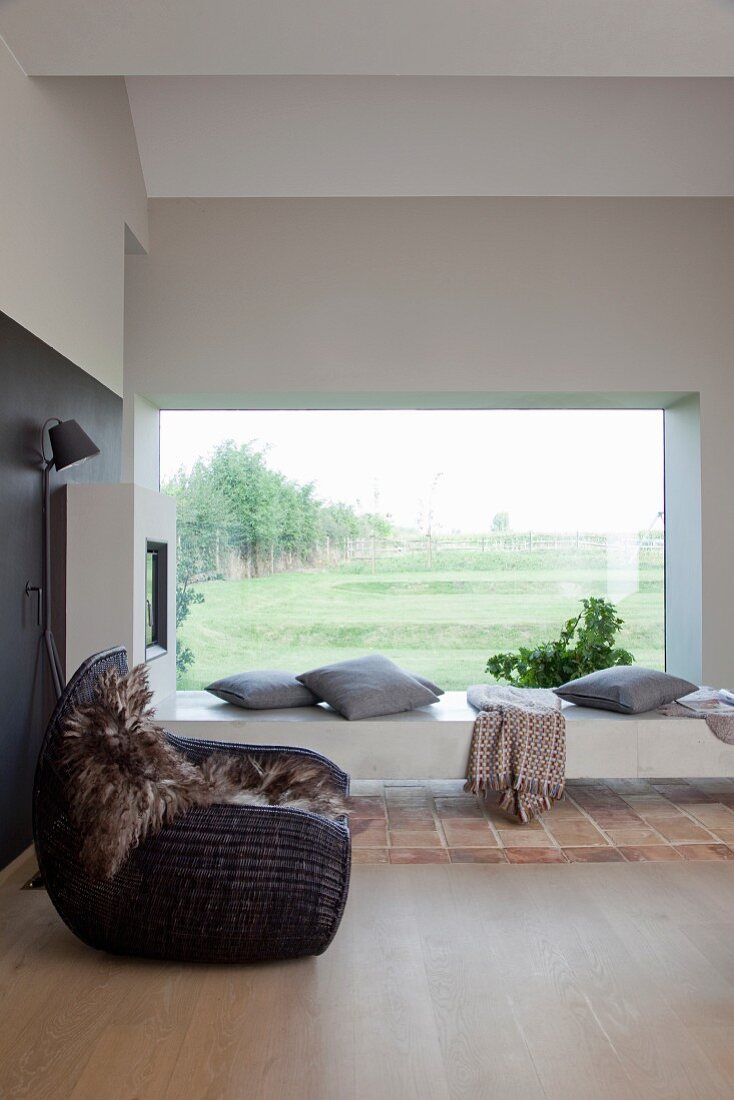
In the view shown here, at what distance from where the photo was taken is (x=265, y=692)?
14.9 ft

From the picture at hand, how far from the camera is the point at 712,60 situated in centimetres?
358

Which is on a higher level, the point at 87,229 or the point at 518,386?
the point at 87,229

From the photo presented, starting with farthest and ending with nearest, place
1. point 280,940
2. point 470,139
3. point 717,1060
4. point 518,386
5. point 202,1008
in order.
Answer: point 518,386, point 470,139, point 280,940, point 202,1008, point 717,1060

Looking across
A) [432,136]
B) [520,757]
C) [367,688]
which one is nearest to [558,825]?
[520,757]

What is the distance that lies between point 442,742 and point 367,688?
0.41 m

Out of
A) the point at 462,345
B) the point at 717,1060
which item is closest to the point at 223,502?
the point at 462,345

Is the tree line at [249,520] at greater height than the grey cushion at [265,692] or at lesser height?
greater

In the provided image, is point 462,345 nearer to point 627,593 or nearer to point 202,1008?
point 627,593

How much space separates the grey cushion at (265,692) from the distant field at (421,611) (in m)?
1.37

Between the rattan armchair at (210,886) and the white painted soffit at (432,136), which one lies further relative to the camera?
the white painted soffit at (432,136)

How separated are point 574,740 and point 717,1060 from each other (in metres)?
2.21

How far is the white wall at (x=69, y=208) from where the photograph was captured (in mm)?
3590

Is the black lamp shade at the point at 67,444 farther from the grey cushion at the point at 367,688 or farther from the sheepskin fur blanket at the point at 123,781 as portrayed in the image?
the grey cushion at the point at 367,688

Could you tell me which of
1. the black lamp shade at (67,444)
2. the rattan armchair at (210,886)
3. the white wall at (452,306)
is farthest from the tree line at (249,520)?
the rattan armchair at (210,886)
